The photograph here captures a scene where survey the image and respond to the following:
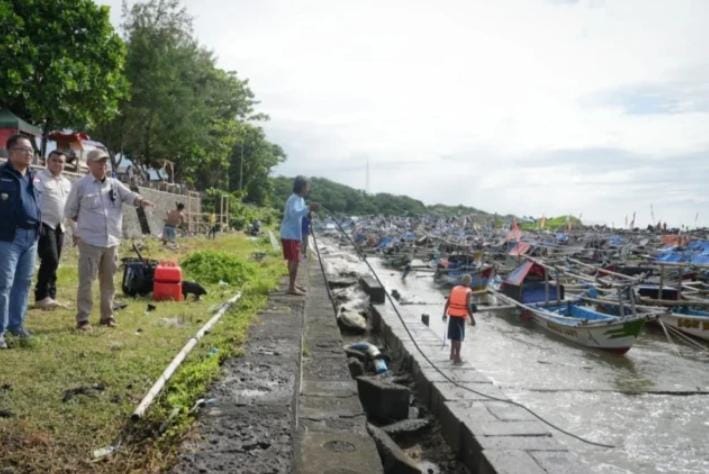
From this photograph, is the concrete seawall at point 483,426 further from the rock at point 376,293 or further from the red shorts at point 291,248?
the rock at point 376,293

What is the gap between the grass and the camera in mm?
2914

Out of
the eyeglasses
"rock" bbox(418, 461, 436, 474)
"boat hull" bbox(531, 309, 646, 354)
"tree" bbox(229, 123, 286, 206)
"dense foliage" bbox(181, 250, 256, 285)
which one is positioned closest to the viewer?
the eyeglasses

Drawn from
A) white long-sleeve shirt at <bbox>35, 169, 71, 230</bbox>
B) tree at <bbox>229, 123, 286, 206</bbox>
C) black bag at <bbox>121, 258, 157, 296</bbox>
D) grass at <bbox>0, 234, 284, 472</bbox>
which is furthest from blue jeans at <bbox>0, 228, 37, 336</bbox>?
tree at <bbox>229, 123, 286, 206</bbox>

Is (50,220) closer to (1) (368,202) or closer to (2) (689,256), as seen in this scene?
(2) (689,256)

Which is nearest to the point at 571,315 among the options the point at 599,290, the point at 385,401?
the point at 599,290

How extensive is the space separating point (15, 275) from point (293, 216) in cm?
404

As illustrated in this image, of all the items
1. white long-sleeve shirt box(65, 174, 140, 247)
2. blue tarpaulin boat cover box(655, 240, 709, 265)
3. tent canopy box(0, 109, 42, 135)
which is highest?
tent canopy box(0, 109, 42, 135)

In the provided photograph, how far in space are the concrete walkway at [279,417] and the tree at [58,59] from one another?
48.4 feet

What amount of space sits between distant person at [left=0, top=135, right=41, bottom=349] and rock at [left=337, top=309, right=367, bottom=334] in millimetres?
6475

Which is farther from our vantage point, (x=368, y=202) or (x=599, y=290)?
(x=368, y=202)

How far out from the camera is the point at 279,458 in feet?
9.75

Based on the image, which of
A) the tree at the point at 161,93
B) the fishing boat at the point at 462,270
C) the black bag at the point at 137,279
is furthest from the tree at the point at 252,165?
the black bag at the point at 137,279

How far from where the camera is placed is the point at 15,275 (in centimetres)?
508

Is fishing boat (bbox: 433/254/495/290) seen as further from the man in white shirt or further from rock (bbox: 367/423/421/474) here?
rock (bbox: 367/423/421/474)
